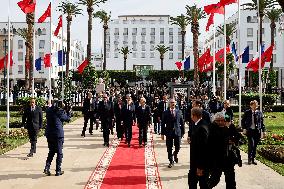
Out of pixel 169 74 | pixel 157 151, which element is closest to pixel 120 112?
pixel 157 151

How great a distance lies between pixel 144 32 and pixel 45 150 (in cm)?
12627

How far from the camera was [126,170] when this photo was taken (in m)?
12.6

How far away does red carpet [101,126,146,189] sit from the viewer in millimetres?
10828

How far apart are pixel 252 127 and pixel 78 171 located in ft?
16.6

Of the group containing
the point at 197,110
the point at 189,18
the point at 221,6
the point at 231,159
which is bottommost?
the point at 231,159

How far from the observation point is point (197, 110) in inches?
348

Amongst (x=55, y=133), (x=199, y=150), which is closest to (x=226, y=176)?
(x=199, y=150)

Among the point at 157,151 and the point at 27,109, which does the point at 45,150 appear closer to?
the point at 27,109

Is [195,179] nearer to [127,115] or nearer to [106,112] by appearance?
[127,115]

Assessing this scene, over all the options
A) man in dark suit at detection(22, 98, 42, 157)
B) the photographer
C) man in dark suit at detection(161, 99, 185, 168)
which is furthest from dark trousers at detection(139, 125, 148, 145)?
the photographer

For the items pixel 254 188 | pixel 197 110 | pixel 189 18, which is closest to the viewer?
pixel 197 110

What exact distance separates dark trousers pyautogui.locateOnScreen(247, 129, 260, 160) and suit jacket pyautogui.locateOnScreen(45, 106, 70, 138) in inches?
207

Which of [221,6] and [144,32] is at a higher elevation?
[144,32]

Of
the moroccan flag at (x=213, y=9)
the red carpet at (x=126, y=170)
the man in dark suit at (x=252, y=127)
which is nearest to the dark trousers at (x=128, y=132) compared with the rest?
the red carpet at (x=126, y=170)
